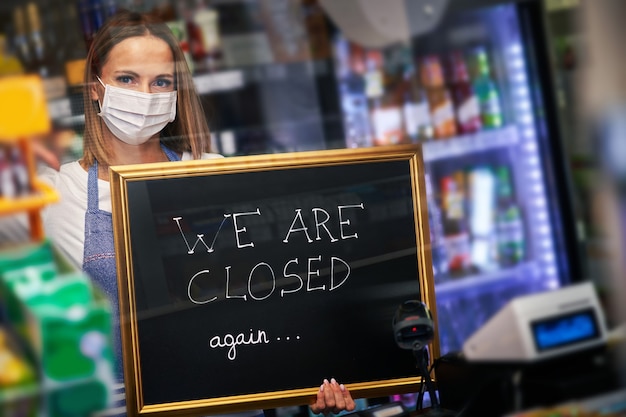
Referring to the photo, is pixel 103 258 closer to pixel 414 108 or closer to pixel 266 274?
pixel 266 274

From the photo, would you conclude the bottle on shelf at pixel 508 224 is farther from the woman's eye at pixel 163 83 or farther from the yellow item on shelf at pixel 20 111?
the yellow item on shelf at pixel 20 111

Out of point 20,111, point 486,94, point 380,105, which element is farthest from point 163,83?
point 486,94

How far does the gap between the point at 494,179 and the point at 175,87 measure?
227cm

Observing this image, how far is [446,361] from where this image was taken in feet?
5.99

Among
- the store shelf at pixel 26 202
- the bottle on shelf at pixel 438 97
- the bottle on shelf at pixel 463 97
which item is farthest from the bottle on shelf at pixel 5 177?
the bottle on shelf at pixel 463 97

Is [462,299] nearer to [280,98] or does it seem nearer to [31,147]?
[280,98]

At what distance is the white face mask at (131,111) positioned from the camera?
2062mm

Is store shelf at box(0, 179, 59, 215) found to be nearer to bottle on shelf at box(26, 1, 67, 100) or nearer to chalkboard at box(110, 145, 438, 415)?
chalkboard at box(110, 145, 438, 415)

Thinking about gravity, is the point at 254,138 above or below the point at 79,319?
above

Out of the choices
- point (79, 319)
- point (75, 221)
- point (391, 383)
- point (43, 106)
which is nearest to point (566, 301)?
point (391, 383)

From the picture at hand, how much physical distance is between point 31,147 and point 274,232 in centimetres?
77

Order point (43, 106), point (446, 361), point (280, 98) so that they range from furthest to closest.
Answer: point (280, 98), point (446, 361), point (43, 106)

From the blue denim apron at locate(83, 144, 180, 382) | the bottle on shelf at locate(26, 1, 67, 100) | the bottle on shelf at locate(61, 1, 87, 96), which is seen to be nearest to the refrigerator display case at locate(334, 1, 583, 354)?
the bottle on shelf at locate(61, 1, 87, 96)

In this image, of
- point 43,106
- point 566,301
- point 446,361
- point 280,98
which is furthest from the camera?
point 280,98
